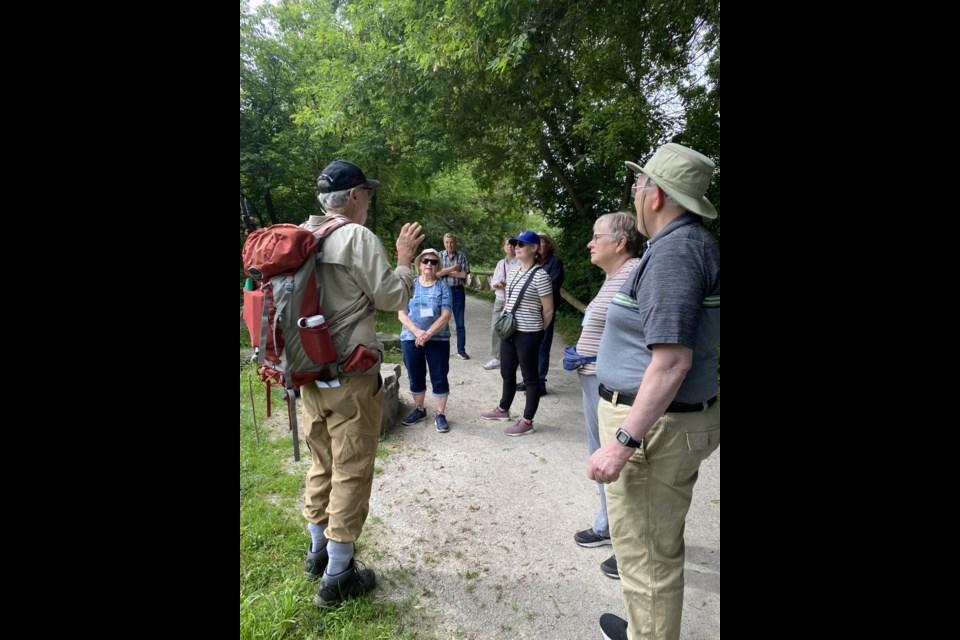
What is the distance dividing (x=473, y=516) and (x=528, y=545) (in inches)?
21.3

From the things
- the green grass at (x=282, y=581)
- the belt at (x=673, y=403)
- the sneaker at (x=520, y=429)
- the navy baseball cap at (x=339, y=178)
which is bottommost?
the green grass at (x=282, y=581)

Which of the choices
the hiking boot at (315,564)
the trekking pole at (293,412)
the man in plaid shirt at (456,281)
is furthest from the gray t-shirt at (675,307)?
the man in plaid shirt at (456,281)

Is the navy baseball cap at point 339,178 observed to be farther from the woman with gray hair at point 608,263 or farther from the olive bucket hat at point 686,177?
the olive bucket hat at point 686,177

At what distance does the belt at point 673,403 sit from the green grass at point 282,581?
1.65 meters

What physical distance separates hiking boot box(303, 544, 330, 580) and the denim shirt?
2.52m

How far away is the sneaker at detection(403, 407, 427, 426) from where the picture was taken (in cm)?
555

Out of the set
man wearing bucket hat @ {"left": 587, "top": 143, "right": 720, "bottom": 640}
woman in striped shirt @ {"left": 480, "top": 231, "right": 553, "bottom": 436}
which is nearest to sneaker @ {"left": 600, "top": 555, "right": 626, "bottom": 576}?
man wearing bucket hat @ {"left": 587, "top": 143, "right": 720, "bottom": 640}

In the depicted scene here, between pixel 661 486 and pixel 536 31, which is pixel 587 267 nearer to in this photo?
pixel 536 31

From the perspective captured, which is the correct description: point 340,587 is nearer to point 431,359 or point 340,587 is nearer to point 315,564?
point 315,564

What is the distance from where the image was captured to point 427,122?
845 cm

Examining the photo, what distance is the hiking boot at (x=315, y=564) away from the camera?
292 cm

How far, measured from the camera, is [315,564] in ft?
9.61

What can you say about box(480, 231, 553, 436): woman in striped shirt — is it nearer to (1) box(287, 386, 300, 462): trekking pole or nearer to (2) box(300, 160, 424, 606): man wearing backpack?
(2) box(300, 160, 424, 606): man wearing backpack

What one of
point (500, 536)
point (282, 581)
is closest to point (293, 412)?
point (282, 581)
